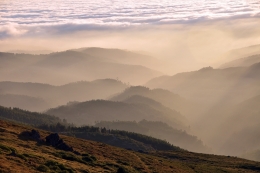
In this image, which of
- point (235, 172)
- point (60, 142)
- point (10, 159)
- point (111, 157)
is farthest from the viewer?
point (235, 172)

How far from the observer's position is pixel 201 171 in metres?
174

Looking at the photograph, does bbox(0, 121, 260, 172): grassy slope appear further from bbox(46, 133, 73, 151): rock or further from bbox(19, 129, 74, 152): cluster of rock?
bbox(46, 133, 73, 151): rock

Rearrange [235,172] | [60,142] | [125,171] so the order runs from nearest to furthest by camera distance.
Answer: [125,171] → [60,142] → [235,172]

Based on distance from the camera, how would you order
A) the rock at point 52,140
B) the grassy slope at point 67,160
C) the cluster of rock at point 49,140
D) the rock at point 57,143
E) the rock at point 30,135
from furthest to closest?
1. the rock at point 52,140
2. the rock at point 30,135
3. the cluster of rock at point 49,140
4. the rock at point 57,143
5. the grassy slope at point 67,160

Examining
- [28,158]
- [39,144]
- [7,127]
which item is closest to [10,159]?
[28,158]

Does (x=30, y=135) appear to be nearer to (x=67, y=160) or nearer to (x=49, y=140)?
(x=49, y=140)

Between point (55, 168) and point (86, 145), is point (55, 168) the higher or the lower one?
the lower one

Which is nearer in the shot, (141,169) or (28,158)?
(28,158)

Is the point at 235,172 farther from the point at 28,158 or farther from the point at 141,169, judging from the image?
the point at 28,158

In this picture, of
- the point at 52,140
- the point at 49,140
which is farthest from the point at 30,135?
the point at 52,140

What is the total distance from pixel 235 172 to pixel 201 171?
2390 cm

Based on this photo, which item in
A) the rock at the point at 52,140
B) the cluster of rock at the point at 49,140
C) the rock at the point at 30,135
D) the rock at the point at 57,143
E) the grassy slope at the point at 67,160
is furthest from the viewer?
the rock at the point at 52,140

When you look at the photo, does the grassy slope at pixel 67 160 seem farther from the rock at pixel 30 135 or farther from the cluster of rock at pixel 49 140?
the cluster of rock at pixel 49 140

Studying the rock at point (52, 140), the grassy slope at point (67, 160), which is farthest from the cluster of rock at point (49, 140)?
the grassy slope at point (67, 160)
